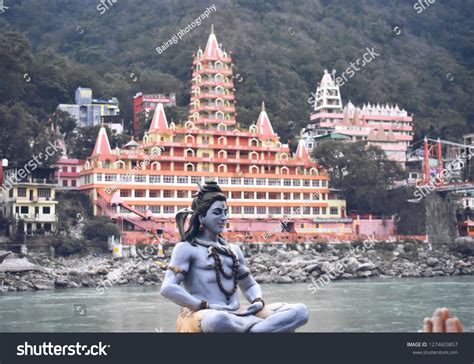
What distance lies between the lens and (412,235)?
64.2m

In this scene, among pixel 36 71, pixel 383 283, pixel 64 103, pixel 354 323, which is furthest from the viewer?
pixel 64 103

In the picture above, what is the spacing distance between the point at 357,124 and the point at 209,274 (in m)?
71.9

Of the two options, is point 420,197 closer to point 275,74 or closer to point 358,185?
point 358,185

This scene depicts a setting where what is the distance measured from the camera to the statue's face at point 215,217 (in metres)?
11.1

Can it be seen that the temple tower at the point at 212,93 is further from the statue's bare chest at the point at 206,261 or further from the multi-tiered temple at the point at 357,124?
the statue's bare chest at the point at 206,261

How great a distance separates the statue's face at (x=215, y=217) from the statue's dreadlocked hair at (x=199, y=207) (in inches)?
1.5

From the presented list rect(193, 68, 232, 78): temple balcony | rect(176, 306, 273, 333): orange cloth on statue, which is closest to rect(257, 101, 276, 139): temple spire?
rect(193, 68, 232, 78): temple balcony

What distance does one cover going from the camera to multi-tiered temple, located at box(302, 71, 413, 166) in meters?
78.7

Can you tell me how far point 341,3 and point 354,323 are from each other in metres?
95.6

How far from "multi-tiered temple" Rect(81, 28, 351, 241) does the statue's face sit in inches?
1868

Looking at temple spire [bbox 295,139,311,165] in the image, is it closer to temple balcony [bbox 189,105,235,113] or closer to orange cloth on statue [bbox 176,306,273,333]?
temple balcony [bbox 189,105,235,113]

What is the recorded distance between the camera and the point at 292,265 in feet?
171

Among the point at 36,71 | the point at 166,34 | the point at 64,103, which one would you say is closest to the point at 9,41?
the point at 36,71

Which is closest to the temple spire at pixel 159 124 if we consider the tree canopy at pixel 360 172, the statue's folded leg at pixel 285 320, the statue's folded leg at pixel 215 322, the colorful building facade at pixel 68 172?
the colorful building facade at pixel 68 172
